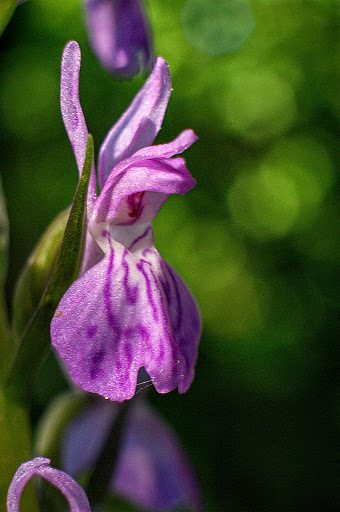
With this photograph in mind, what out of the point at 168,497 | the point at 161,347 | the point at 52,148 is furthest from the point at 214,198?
the point at 161,347

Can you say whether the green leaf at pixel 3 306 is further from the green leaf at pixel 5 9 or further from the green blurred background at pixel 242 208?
the green blurred background at pixel 242 208

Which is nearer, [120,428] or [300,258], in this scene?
[120,428]

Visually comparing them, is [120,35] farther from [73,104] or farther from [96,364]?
[96,364]

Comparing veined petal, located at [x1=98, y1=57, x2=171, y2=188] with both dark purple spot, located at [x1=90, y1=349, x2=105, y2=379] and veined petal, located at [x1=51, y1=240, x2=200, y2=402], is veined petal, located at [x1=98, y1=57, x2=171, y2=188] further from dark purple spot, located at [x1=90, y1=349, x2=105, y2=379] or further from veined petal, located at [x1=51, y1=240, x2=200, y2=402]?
dark purple spot, located at [x1=90, y1=349, x2=105, y2=379]

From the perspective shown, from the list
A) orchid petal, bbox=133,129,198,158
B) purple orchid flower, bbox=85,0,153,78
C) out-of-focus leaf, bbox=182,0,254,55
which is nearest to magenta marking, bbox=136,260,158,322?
orchid petal, bbox=133,129,198,158

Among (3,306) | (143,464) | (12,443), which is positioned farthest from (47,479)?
(143,464)

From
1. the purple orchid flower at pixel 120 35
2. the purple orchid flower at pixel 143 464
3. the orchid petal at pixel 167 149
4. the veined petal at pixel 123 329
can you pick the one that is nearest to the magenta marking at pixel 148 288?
the veined petal at pixel 123 329

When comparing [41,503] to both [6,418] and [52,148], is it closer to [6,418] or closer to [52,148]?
[6,418]
